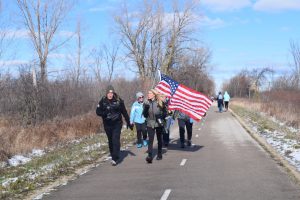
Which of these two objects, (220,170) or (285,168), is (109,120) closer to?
(220,170)

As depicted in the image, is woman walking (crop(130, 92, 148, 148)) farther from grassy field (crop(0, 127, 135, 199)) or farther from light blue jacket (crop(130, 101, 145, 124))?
grassy field (crop(0, 127, 135, 199))

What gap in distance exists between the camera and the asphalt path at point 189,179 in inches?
328

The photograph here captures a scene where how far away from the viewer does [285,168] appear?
437 inches

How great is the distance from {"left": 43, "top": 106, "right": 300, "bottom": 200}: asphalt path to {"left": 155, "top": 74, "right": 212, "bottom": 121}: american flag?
4.03 ft

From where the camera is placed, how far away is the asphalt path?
832 cm

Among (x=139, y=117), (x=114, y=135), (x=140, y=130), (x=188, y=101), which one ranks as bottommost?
(x=140, y=130)

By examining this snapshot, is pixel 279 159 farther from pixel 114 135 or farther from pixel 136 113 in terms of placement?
pixel 136 113

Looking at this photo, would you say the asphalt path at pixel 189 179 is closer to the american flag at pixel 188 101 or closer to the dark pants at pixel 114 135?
the dark pants at pixel 114 135

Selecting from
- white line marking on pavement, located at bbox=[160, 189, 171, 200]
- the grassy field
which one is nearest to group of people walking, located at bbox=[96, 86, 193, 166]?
the grassy field

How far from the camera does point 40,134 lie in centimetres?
1769

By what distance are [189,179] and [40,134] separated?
9265 mm

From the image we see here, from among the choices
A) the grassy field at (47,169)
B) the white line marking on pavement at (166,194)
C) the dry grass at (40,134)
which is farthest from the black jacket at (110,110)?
the white line marking on pavement at (166,194)

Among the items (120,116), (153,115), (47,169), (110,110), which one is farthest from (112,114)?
(47,169)

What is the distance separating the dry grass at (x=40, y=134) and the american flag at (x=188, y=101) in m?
4.88
